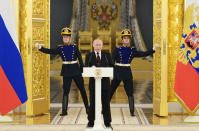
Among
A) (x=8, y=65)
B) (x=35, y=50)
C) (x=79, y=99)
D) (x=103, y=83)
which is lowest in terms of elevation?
(x=79, y=99)

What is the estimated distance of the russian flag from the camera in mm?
5457

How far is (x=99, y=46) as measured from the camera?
202 inches

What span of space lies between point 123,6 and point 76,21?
2.09 metres

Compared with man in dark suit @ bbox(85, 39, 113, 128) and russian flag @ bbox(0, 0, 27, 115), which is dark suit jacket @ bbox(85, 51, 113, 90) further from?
russian flag @ bbox(0, 0, 27, 115)

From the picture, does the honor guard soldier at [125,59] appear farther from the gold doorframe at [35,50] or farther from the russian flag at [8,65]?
the russian flag at [8,65]

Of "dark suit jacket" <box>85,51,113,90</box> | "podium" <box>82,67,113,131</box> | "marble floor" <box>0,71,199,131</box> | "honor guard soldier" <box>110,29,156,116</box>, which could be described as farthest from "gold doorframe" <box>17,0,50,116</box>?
"podium" <box>82,67,113,131</box>

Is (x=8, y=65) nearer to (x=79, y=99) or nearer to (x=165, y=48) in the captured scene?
(x=165, y=48)

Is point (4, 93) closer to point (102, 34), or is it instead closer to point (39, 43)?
point (39, 43)

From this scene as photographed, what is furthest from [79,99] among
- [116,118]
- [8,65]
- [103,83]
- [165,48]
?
[103,83]

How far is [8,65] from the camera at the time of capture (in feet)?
18.0

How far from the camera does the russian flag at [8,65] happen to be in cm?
546

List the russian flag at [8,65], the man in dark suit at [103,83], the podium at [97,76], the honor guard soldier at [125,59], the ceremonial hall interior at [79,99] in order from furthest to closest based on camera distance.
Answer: the honor guard soldier at [125,59] → the ceremonial hall interior at [79,99] → the russian flag at [8,65] → the man in dark suit at [103,83] → the podium at [97,76]

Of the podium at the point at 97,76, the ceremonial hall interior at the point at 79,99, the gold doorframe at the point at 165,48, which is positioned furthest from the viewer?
the gold doorframe at the point at 165,48

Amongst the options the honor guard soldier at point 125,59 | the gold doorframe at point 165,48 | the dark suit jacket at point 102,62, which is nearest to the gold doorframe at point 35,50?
the honor guard soldier at point 125,59
